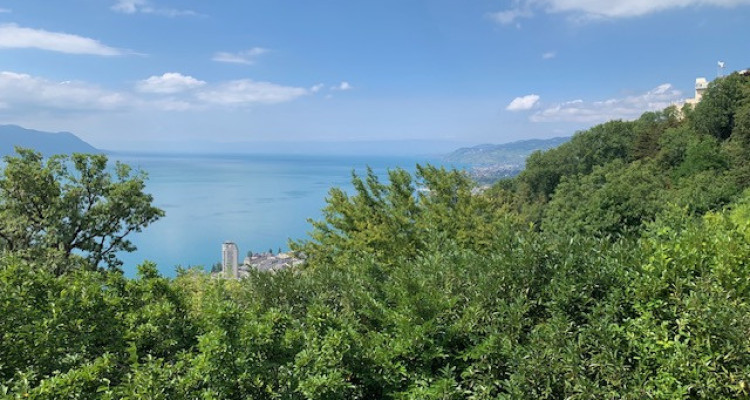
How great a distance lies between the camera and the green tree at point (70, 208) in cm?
1239

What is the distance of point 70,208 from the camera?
13055 millimetres

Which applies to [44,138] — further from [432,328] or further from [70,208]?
[432,328]

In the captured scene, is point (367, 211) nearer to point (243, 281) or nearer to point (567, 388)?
point (243, 281)

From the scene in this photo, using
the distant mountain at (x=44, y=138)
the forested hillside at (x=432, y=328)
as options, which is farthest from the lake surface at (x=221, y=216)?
the distant mountain at (x=44, y=138)

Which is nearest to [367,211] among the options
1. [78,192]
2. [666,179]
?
[78,192]

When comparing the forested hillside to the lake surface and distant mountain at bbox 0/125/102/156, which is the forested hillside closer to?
the lake surface

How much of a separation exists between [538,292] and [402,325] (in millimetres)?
1055

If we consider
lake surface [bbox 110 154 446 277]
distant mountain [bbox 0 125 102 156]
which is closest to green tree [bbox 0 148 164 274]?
lake surface [bbox 110 154 446 277]

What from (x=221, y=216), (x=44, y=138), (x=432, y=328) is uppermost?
(x=44, y=138)

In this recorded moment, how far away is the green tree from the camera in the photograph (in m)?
12.4

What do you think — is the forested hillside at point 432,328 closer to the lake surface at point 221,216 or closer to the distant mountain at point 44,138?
the lake surface at point 221,216

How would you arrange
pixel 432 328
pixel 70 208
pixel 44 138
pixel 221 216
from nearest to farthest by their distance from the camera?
pixel 432 328
pixel 70 208
pixel 221 216
pixel 44 138

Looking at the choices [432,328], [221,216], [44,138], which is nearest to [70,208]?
[432,328]

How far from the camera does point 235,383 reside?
2.72m
